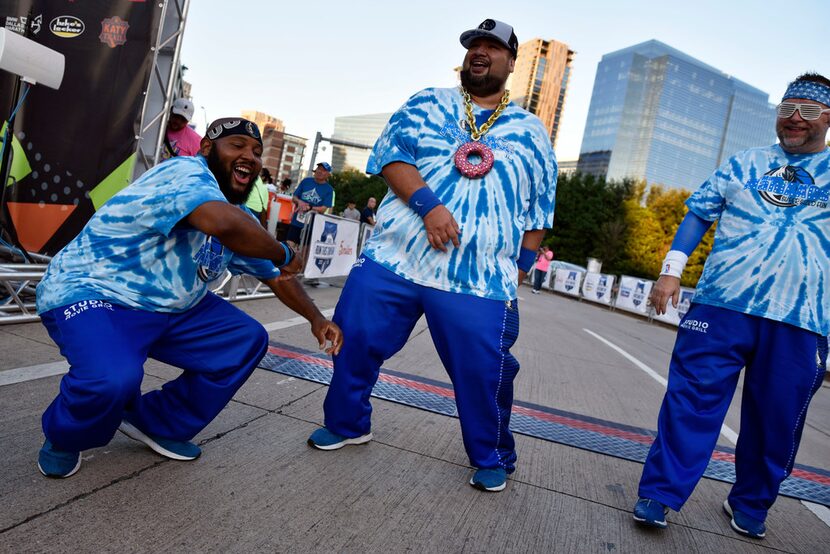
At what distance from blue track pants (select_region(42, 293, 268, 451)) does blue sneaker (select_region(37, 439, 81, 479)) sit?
0.14 ft

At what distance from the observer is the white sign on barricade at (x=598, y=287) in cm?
2394

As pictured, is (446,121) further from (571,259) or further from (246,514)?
(571,259)

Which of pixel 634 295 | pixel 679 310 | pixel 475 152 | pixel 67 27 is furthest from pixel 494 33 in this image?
pixel 634 295

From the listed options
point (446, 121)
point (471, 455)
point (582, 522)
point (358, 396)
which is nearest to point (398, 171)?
point (446, 121)

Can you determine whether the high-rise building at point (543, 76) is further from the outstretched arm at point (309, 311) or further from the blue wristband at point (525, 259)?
the outstretched arm at point (309, 311)

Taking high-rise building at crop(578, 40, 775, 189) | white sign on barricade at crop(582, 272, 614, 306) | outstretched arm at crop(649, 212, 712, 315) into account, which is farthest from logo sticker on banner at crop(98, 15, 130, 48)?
high-rise building at crop(578, 40, 775, 189)

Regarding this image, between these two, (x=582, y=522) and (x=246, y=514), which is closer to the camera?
(x=246, y=514)

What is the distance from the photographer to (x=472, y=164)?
2.62 meters

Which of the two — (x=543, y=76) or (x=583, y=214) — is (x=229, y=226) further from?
(x=543, y=76)

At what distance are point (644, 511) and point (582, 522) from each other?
0.91ft

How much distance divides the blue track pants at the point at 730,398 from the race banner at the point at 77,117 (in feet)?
19.4

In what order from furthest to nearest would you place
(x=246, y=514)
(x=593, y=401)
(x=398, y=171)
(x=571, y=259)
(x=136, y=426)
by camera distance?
(x=571, y=259)
(x=593, y=401)
(x=398, y=171)
(x=136, y=426)
(x=246, y=514)

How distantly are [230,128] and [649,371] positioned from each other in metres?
6.60

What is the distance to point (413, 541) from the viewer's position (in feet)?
6.89
